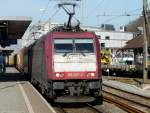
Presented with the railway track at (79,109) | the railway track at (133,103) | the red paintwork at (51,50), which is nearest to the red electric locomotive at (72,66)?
the red paintwork at (51,50)

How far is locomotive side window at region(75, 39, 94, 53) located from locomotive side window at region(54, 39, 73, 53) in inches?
11.0

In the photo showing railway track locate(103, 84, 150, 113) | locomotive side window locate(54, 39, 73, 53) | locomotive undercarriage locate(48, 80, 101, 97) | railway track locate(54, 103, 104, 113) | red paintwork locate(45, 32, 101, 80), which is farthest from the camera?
locomotive side window locate(54, 39, 73, 53)

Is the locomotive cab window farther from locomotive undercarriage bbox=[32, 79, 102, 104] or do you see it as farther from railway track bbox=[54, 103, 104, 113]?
railway track bbox=[54, 103, 104, 113]

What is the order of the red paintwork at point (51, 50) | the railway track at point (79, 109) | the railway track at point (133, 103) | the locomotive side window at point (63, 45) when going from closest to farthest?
the railway track at point (79, 109) < the railway track at point (133, 103) < the red paintwork at point (51, 50) < the locomotive side window at point (63, 45)

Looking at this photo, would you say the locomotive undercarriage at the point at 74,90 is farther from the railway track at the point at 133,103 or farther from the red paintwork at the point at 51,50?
the railway track at the point at 133,103

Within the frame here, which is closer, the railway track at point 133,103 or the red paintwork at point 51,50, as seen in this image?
the railway track at point 133,103

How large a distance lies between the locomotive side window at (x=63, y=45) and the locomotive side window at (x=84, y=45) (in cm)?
28

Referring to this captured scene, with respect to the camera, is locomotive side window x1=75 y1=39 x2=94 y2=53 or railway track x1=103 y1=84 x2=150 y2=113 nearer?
railway track x1=103 y1=84 x2=150 y2=113

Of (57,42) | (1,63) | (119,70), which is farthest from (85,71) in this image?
(119,70)

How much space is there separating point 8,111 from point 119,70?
124 feet

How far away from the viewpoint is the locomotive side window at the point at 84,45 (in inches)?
777

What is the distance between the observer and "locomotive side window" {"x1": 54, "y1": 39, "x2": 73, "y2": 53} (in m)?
19.7

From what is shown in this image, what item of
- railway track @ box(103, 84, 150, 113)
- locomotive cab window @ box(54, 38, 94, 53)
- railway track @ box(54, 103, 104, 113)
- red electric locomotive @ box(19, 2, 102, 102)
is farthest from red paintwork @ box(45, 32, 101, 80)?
railway track @ box(103, 84, 150, 113)

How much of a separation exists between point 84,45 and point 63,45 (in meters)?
0.84
